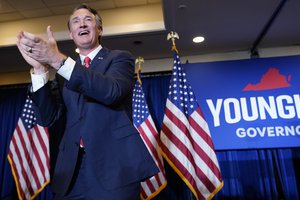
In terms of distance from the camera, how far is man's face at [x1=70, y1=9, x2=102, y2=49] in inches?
38.2

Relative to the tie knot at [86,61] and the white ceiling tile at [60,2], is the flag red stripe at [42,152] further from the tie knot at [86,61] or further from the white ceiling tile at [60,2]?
the tie knot at [86,61]

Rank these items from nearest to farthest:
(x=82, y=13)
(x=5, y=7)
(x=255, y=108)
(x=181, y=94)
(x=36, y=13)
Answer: (x=82, y=13)
(x=181, y=94)
(x=255, y=108)
(x=5, y=7)
(x=36, y=13)

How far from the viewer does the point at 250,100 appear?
338cm

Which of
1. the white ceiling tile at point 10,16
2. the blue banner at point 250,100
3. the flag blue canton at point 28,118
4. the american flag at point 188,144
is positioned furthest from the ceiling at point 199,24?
the flag blue canton at point 28,118

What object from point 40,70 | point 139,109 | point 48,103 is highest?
point 139,109

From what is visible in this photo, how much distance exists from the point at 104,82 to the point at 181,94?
2.27 m

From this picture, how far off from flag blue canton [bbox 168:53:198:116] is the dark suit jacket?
207 cm

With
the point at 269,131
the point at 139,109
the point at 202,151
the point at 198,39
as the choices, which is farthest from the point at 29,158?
the point at 269,131

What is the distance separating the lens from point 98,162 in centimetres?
79

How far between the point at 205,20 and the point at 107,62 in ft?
7.57

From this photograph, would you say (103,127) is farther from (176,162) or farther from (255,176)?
(255,176)

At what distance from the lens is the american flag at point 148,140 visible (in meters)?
3.06

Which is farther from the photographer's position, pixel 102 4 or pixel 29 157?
pixel 102 4

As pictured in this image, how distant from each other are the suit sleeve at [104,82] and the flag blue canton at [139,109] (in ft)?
7.92
